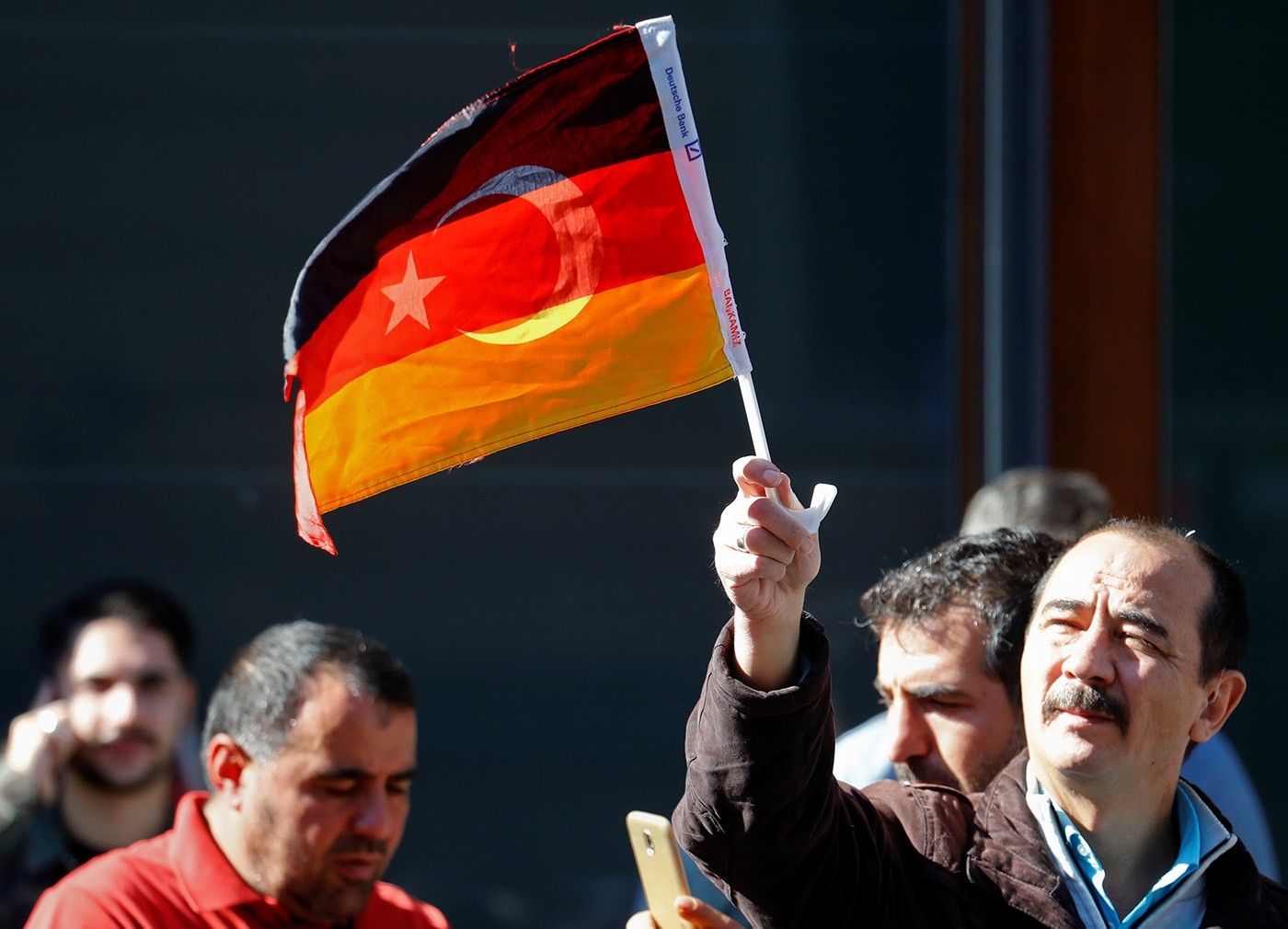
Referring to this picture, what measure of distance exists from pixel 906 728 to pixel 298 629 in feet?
3.75

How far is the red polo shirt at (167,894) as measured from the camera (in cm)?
257

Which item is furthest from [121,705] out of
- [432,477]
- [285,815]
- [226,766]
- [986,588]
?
[986,588]

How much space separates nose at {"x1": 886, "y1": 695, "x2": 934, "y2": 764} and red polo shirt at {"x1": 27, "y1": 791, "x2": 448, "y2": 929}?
998 millimetres

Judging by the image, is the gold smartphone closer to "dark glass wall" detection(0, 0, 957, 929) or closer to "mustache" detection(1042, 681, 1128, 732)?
"mustache" detection(1042, 681, 1128, 732)

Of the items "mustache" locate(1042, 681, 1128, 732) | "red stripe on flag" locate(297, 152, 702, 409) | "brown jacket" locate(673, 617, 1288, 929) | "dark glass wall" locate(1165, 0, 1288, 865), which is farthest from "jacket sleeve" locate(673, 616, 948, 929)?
"dark glass wall" locate(1165, 0, 1288, 865)

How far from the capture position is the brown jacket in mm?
1774

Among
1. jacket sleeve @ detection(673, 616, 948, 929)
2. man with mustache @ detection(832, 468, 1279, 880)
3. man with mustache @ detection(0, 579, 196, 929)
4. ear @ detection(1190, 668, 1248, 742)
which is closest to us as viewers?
jacket sleeve @ detection(673, 616, 948, 929)

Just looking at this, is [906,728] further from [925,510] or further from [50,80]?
[50,80]

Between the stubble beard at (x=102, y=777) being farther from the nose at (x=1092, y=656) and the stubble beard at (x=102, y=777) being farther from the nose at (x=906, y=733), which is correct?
the nose at (x=1092, y=656)

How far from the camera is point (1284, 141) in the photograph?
4996 millimetres

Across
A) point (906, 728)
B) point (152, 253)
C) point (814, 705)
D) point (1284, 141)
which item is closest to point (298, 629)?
point (906, 728)

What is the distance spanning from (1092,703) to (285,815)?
54.9 inches

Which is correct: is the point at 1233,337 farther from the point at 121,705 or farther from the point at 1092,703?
the point at 121,705

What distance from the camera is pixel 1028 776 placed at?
208 centimetres
